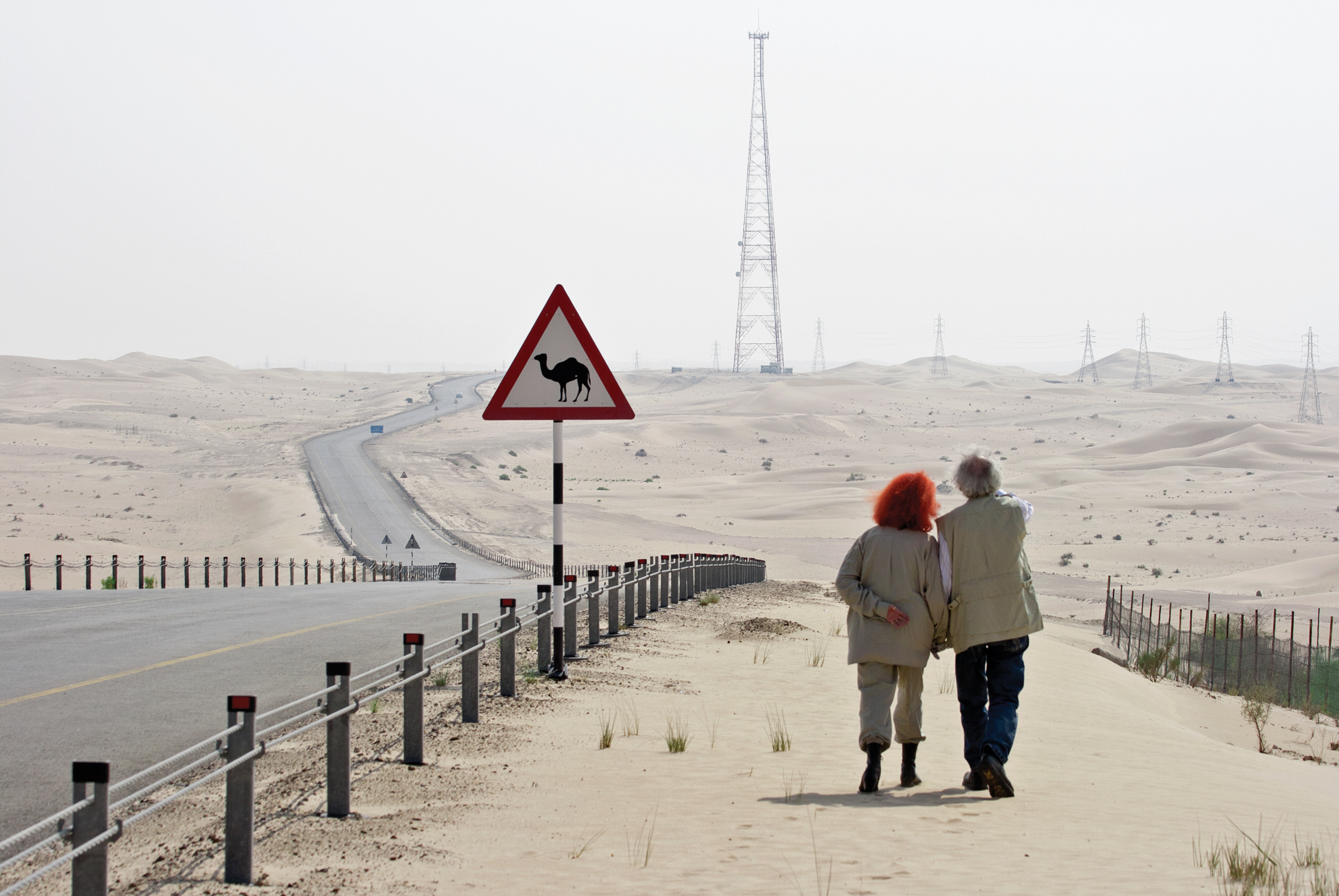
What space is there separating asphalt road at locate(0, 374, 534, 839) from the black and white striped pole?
76.9 inches

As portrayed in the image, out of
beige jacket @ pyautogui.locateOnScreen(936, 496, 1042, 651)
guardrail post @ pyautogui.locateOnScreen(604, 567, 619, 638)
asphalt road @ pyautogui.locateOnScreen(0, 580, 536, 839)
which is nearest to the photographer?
beige jacket @ pyautogui.locateOnScreen(936, 496, 1042, 651)

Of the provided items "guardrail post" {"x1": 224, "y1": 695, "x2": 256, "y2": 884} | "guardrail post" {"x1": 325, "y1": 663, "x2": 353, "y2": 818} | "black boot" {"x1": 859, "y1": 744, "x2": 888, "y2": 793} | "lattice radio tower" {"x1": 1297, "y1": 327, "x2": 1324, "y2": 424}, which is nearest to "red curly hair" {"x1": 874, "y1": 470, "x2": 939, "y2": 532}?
"black boot" {"x1": 859, "y1": 744, "x2": 888, "y2": 793}

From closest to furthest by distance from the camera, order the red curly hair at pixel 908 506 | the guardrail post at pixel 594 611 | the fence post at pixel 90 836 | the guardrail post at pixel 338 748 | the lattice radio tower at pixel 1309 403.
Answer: the fence post at pixel 90 836 → the guardrail post at pixel 338 748 → the red curly hair at pixel 908 506 → the guardrail post at pixel 594 611 → the lattice radio tower at pixel 1309 403

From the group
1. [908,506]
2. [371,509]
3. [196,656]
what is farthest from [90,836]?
[371,509]

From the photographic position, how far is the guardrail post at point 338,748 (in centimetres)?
581

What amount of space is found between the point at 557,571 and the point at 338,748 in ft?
13.0

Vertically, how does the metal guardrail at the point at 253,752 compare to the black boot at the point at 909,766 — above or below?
above

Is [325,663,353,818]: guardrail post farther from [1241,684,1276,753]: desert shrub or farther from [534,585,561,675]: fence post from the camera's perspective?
[1241,684,1276,753]: desert shrub

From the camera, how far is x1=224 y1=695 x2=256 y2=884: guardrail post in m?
4.86

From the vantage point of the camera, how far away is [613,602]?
14.1 meters

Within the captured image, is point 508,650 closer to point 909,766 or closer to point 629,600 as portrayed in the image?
point 909,766

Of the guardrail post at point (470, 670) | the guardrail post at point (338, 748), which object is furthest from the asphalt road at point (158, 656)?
the guardrail post at point (470, 670)

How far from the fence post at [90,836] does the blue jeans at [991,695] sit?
4.60 meters

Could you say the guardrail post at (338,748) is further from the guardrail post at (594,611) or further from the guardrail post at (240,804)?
the guardrail post at (594,611)
